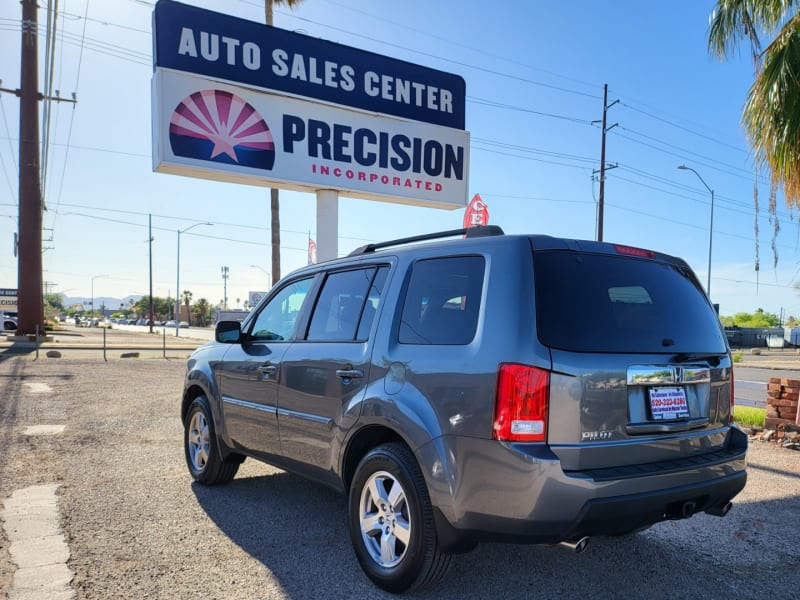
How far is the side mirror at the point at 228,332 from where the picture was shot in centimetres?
473

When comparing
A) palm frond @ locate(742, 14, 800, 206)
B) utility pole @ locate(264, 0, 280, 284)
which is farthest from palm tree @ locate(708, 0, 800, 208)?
utility pole @ locate(264, 0, 280, 284)

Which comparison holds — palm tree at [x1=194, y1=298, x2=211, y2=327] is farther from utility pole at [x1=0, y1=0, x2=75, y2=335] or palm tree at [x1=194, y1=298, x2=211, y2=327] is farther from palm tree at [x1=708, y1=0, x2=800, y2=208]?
palm tree at [x1=708, y1=0, x2=800, y2=208]

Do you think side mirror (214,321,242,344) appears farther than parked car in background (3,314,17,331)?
No

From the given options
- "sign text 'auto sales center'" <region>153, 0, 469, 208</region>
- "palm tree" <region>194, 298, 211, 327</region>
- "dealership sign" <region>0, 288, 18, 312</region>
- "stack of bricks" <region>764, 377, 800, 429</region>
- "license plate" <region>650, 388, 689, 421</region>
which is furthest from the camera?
"palm tree" <region>194, 298, 211, 327</region>

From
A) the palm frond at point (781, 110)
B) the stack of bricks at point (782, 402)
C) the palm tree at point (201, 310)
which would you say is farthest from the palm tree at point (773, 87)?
the palm tree at point (201, 310)

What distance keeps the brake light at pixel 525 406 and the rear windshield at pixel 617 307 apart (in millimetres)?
177

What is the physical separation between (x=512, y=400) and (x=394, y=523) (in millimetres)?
1049

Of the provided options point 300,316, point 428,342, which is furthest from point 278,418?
point 428,342

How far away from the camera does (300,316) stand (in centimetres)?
436

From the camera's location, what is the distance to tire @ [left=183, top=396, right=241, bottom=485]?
5102mm

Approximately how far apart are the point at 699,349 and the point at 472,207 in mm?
8752

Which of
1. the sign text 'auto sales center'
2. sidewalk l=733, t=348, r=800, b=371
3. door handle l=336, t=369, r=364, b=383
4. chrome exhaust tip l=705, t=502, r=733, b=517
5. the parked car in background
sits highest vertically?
the sign text 'auto sales center'

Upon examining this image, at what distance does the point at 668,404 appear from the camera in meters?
3.02

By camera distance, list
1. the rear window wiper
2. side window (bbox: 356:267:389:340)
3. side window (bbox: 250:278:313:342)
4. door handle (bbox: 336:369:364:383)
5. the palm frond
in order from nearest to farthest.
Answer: the rear window wiper, door handle (bbox: 336:369:364:383), side window (bbox: 356:267:389:340), side window (bbox: 250:278:313:342), the palm frond
